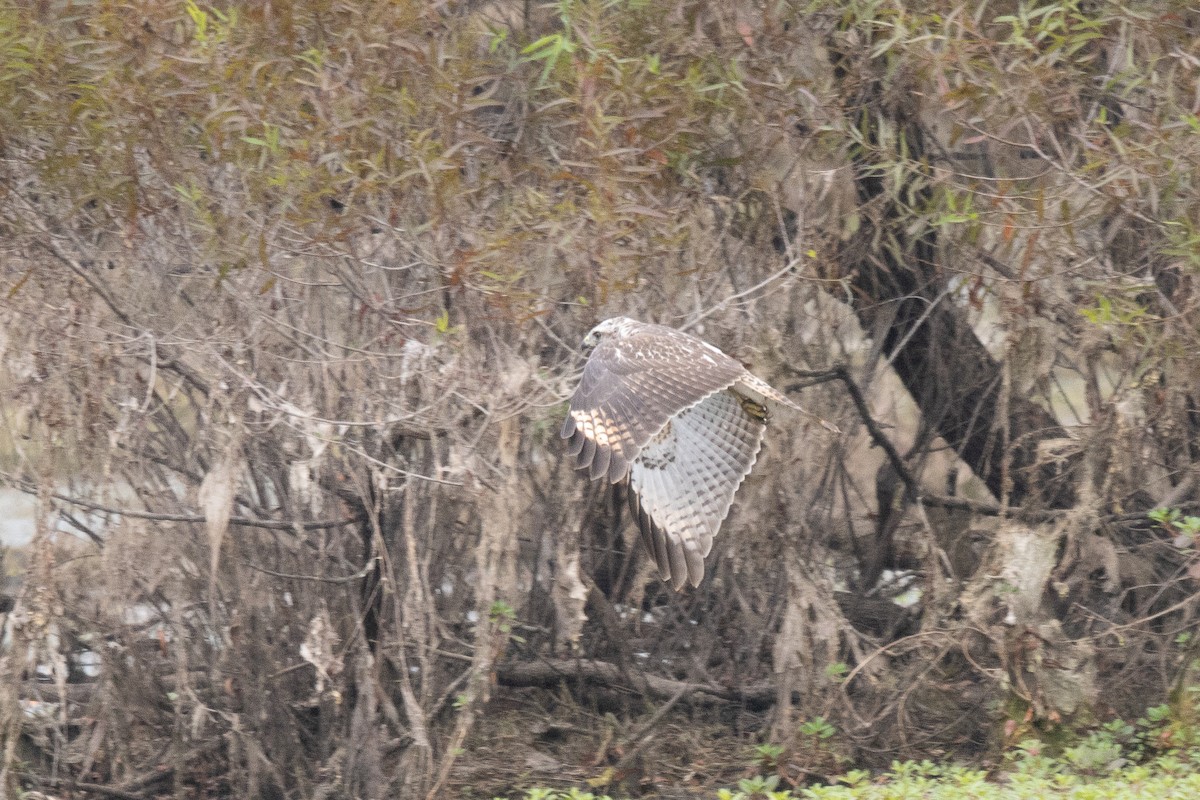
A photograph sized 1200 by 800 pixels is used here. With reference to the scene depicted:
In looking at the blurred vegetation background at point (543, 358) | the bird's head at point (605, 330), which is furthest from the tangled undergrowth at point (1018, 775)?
the bird's head at point (605, 330)

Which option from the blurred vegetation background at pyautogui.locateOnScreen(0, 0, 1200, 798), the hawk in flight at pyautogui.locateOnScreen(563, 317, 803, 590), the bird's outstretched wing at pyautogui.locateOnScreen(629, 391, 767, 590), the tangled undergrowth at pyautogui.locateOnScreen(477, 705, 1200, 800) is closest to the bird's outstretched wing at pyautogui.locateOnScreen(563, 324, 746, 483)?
the hawk in flight at pyautogui.locateOnScreen(563, 317, 803, 590)

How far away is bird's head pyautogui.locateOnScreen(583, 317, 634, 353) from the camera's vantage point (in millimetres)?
4562

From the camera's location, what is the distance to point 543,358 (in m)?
5.20

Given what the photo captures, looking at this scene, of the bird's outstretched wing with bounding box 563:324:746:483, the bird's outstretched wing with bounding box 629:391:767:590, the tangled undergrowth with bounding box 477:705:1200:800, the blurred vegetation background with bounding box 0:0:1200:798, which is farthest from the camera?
the bird's outstretched wing with bounding box 629:391:767:590

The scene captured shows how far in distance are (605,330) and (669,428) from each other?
27.1 inches

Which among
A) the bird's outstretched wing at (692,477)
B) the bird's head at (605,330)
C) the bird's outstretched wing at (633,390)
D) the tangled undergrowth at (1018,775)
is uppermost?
the bird's head at (605,330)

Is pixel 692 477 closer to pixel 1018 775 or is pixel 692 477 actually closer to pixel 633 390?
pixel 633 390

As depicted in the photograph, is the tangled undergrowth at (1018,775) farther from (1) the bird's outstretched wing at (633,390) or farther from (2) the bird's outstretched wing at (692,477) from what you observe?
(1) the bird's outstretched wing at (633,390)

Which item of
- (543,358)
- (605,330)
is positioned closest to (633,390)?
(605,330)

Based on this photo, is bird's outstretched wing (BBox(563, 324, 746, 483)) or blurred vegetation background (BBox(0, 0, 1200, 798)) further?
blurred vegetation background (BBox(0, 0, 1200, 798))

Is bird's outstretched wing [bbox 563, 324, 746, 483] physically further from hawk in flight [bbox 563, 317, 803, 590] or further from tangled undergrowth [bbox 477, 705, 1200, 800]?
tangled undergrowth [bbox 477, 705, 1200, 800]

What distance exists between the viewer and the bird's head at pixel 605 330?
456cm

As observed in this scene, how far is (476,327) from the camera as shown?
4.66 metres

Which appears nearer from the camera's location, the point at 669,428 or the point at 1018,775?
the point at 1018,775
